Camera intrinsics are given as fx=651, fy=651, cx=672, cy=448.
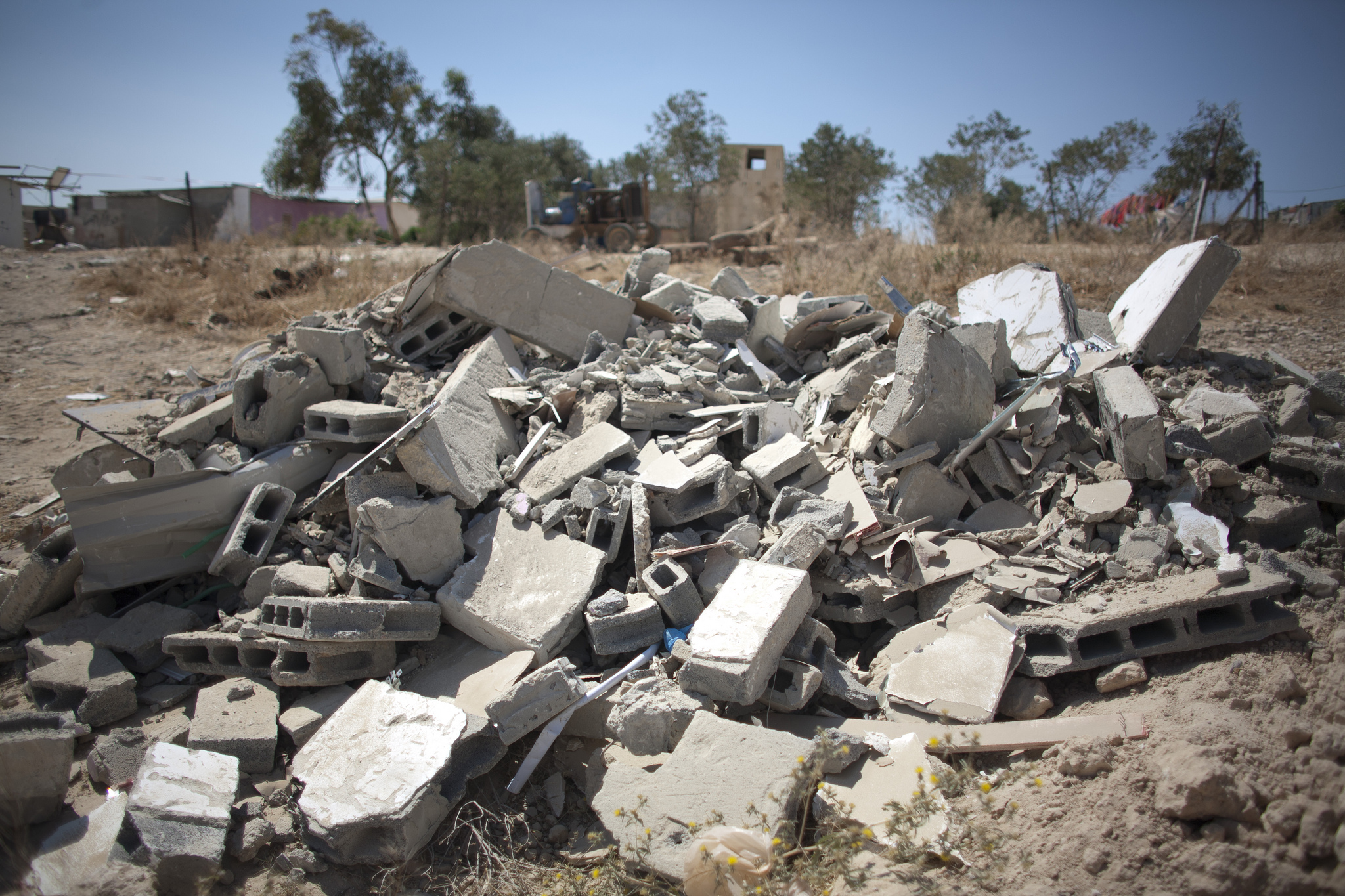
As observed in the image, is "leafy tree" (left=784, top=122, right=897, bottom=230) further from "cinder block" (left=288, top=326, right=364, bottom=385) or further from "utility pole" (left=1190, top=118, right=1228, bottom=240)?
"cinder block" (left=288, top=326, right=364, bottom=385)

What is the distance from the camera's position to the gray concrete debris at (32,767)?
2.57 metres

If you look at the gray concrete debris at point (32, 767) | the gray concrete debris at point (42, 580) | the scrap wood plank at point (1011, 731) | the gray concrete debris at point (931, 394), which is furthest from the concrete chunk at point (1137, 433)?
the gray concrete debris at point (42, 580)

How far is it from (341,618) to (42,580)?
2129 mm

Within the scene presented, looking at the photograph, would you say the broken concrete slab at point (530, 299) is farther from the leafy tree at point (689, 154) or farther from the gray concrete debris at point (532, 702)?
the leafy tree at point (689, 154)

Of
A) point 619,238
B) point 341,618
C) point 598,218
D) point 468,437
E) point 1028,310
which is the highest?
point 598,218

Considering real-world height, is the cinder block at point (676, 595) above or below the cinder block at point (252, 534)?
below

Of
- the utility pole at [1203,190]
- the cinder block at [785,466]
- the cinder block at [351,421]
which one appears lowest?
the cinder block at [785,466]

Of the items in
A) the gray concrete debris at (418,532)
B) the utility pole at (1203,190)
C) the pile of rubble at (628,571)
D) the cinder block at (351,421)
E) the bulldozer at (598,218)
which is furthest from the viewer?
the bulldozer at (598,218)

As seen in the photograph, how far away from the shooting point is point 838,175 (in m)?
19.8

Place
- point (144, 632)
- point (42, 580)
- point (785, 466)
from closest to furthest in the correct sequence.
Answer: point (144, 632) → point (42, 580) → point (785, 466)

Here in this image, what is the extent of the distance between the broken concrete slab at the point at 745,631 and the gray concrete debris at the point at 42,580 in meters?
3.68

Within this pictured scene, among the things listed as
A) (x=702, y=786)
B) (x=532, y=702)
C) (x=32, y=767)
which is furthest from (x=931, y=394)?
(x=32, y=767)

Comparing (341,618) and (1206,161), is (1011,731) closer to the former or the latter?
(341,618)

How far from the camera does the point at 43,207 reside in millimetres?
20156
